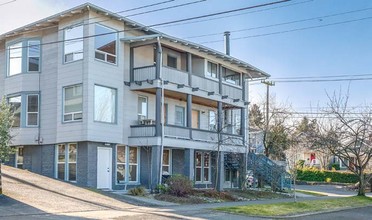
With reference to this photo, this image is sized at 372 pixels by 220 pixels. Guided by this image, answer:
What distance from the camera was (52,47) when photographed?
86.9ft

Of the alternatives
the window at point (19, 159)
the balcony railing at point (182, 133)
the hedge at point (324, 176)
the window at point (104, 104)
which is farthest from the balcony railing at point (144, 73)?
the hedge at point (324, 176)

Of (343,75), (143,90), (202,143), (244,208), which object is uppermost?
(343,75)

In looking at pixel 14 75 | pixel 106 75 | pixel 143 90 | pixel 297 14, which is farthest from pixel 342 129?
pixel 14 75

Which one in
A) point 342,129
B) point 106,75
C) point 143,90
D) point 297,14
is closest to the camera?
point 297,14

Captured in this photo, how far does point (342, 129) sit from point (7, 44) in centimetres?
2159

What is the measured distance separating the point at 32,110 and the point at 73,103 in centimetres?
368

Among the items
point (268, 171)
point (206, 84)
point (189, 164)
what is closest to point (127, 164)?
point (189, 164)

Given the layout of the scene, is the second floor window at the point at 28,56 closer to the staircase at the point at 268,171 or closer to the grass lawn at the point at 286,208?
the grass lawn at the point at 286,208

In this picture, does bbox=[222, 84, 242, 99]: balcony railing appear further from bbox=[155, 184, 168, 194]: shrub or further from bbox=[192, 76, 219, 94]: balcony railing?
bbox=[155, 184, 168, 194]: shrub

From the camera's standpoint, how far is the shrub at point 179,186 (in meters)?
23.1

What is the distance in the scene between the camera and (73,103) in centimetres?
2466

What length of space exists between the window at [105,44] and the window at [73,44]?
819 millimetres

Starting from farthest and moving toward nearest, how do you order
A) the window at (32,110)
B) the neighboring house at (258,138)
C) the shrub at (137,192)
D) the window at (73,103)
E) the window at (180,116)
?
the neighboring house at (258,138) < the window at (180,116) < the window at (32,110) < the window at (73,103) < the shrub at (137,192)

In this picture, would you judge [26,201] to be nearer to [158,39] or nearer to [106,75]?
[106,75]
